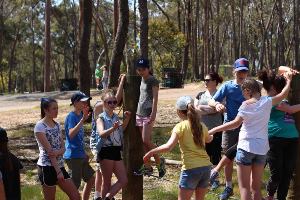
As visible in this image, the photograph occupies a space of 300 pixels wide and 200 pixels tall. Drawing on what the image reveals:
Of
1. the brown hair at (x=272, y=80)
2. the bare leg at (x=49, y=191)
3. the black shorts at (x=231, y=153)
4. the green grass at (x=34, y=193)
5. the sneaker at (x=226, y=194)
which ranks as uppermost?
the brown hair at (x=272, y=80)

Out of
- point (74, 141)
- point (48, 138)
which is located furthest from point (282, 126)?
point (48, 138)

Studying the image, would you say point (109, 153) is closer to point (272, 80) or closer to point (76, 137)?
point (76, 137)

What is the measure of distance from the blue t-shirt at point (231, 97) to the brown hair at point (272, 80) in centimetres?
76

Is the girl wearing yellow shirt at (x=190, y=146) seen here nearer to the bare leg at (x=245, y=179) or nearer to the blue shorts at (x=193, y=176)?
the blue shorts at (x=193, y=176)

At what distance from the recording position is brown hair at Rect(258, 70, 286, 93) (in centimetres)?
600

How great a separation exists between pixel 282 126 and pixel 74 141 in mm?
2500

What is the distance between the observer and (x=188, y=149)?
16.9 feet

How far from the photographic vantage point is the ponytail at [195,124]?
5.09m

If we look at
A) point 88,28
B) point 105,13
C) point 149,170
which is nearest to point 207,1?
point 105,13

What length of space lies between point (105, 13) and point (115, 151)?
168ft

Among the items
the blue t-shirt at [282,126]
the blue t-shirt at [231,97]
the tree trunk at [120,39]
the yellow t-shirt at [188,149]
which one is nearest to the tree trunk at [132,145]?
the yellow t-shirt at [188,149]

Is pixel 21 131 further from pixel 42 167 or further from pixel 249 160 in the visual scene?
pixel 249 160

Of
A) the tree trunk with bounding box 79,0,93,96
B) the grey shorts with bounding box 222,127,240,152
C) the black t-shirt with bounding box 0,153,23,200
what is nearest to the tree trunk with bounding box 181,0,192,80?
the tree trunk with bounding box 79,0,93,96

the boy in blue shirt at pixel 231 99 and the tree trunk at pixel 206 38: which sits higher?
the tree trunk at pixel 206 38
